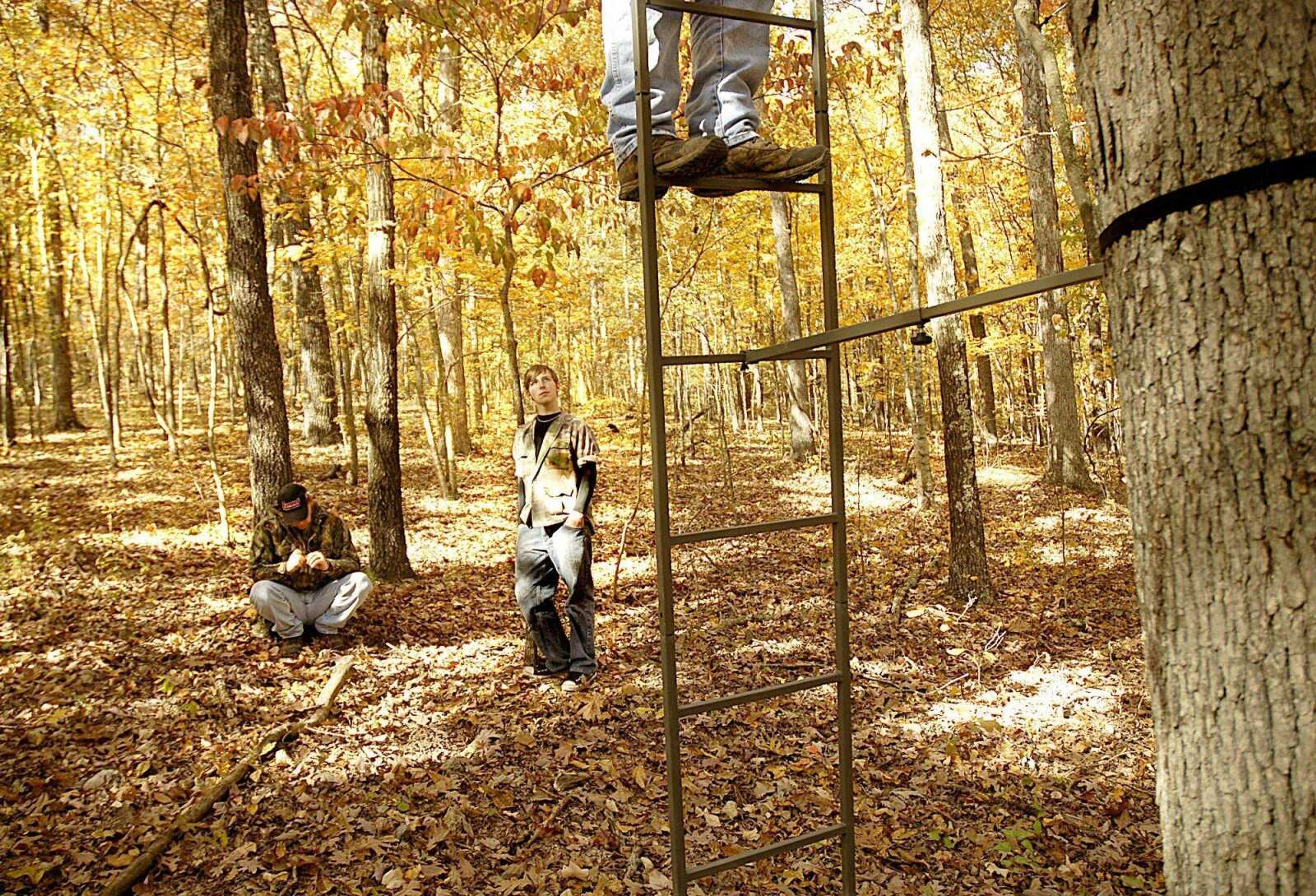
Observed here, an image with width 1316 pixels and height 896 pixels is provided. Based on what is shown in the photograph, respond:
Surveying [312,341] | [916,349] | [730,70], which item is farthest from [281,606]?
[312,341]

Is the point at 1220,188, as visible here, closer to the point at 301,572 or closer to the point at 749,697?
the point at 749,697

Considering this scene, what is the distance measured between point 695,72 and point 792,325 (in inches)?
448

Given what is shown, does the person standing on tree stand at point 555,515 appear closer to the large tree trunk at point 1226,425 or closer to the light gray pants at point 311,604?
the light gray pants at point 311,604

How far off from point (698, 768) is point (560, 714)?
1.13m

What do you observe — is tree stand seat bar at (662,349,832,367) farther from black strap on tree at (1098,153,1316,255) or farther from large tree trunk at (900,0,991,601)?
large tree trunk at (900,0,991,601)

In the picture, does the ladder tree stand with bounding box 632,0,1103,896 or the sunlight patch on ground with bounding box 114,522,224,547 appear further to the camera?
the sunlight patch on ground with bounding box 114,522,224,547

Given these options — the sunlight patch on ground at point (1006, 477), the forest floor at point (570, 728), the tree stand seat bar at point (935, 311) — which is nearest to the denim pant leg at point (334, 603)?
the forest floor at point (570, 728)

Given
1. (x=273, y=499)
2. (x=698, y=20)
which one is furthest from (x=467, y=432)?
(x=698, y=20)

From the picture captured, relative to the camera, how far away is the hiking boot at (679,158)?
2664 mm

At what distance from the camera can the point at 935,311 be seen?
2096mm

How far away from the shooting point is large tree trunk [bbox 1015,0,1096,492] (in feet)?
37.7


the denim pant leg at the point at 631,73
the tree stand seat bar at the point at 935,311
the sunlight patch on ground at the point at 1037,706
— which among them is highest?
the denim pant leg at the point at 631,73

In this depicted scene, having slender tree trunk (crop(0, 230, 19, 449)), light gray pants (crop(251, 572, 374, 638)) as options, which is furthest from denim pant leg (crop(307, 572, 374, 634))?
slender tree trunk (crop(0, 230, 19, 449))

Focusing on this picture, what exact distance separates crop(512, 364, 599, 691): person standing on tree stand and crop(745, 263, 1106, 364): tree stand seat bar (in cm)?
304
